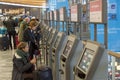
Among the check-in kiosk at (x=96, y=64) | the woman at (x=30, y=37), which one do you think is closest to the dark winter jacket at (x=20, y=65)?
the check-in kiosk at (x=96, y=64)

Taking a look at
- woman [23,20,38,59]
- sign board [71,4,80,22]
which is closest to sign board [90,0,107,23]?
sign board [71,4,80,22]

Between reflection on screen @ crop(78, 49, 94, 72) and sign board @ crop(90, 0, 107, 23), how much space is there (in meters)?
0.37

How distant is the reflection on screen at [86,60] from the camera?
3.12 metres

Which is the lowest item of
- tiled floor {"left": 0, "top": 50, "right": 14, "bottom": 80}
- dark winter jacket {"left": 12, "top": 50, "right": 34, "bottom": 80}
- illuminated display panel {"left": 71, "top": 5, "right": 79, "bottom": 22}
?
tiled floor {"left": 0, "top": 50, "right": 14, "bottom": 80}

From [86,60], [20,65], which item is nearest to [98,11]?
[86,60]

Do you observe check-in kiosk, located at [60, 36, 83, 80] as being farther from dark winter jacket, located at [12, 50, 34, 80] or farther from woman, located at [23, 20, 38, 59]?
woman, located at [23, 20, 38, 59]

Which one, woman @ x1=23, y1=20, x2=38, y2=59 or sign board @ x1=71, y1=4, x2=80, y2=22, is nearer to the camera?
sign board @ x1=71, y1=4, x2=80, y2=22

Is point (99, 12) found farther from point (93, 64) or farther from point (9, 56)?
point (9, 56)

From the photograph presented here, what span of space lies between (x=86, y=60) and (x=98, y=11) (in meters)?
0.54

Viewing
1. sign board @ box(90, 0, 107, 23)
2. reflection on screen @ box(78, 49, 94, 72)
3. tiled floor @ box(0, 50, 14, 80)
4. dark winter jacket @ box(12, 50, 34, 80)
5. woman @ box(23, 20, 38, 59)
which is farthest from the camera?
woman @ box(23, 20, 38, 59)

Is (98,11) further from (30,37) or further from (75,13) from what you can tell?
(30,37)

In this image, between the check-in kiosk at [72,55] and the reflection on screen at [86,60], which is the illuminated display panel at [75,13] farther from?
the reflection on screen at [86,60]

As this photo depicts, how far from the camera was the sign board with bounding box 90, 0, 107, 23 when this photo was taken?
127 inches

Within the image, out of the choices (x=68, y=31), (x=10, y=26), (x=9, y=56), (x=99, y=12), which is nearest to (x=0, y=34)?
(x=10, y=26)
